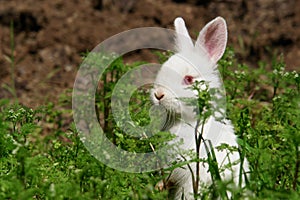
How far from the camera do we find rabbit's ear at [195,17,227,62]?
407 centimetres

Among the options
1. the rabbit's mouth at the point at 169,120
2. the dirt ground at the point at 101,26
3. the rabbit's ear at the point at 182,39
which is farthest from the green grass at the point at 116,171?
the dirt ground at the point at 101,26

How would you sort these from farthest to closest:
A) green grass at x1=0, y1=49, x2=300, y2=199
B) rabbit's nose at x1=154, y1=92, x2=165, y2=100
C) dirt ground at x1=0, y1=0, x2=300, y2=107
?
1. dirt ground at x1=0, y1=0, x2=300, y2=107
2. rabbit's nose at x1=154, y1=92, x2=165, y2=100
3. green grass at x1=0, y1=49, x2=300, y2=199

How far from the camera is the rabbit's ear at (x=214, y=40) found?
4.07m

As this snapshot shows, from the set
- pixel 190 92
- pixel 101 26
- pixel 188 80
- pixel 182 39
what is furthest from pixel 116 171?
pixel 101 26

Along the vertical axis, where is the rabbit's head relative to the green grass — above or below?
above

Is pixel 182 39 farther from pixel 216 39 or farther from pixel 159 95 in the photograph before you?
pixel 159 95

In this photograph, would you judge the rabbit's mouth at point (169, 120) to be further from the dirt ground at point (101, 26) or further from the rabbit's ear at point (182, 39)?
the dirt ground at point (101, 26)

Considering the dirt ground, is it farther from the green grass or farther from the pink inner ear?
the green grass

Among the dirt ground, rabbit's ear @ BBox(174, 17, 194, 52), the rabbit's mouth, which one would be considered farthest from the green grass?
the dirt ground

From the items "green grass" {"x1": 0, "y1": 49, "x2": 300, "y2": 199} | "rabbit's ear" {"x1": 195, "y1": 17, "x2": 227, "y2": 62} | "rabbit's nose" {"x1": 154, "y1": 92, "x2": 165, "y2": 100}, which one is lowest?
"green grass" {"x1": 0, "y1": 49, "x2": 300, "y2": 199}

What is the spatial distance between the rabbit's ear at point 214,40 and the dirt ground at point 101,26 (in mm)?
2965

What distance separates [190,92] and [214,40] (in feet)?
1.60

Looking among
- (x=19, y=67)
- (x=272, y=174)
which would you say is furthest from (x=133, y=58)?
(x=272, y=174)

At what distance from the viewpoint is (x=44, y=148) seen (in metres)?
4.90
